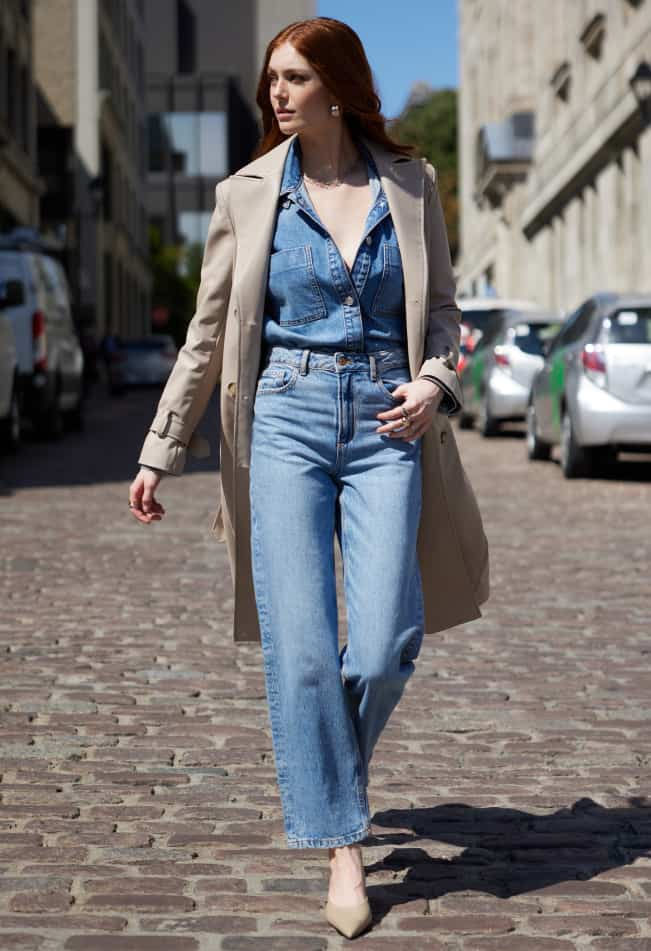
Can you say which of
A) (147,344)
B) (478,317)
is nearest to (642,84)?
(478,317)

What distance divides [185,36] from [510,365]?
9462 cm

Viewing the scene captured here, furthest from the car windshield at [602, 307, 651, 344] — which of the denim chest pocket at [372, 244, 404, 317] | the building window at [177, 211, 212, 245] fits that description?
the building window at [177, 211, 212, 245]

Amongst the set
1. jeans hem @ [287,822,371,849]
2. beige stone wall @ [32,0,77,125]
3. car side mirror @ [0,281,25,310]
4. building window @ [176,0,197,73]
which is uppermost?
building window @ [176,0,197,73]

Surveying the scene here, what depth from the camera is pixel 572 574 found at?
9.52 metres

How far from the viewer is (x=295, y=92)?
12.2 feet

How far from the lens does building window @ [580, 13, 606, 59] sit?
3334 cm

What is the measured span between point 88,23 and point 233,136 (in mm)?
30894

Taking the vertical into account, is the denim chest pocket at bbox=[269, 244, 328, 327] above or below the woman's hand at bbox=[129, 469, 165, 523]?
above

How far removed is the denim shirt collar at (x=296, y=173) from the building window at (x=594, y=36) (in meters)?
30.7

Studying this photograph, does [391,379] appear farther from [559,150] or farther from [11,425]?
[559,150]

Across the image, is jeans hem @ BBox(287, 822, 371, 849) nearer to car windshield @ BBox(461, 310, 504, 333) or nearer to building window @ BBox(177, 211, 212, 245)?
car windshield @ BBox(461, 310, 504, 333)

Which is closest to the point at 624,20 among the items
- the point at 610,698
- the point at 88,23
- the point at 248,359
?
the point at 610,698

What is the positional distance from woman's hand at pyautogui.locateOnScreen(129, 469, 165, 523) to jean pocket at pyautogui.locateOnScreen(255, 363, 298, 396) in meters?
0.30

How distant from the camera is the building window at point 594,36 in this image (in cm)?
3334
